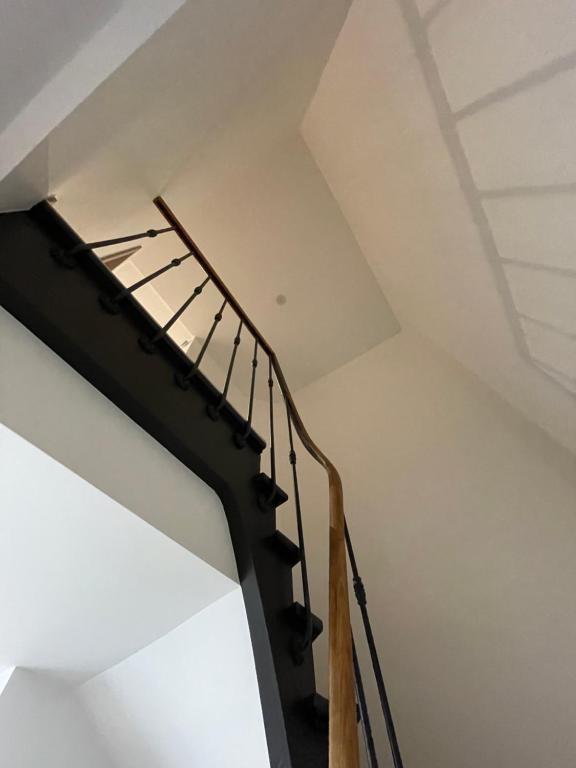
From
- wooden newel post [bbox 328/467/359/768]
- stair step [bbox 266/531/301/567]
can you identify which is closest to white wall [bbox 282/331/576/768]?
stair step [bbox 266/531/301/567]

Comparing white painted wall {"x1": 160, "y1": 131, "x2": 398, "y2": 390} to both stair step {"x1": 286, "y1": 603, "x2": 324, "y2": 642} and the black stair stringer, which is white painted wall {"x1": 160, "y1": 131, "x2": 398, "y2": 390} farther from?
stair step {"x1": 286, "y1": 603, "x2": 324, "y2": 642}

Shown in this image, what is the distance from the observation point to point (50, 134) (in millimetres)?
1136

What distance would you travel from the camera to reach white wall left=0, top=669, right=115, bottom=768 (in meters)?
1.57

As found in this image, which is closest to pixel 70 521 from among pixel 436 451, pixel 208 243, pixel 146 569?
pixel 146 569

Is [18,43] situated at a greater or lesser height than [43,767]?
greater

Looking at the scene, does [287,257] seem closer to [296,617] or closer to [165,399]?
[165,399]

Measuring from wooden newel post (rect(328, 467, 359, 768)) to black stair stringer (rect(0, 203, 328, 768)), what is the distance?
23 cm

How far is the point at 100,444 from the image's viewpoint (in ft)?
3.99

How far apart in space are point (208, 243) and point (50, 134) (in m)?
2.70

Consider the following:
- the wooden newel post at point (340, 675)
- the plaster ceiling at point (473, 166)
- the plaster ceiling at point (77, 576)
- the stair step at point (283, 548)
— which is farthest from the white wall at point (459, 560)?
the wooden newel post at point (340, 675)

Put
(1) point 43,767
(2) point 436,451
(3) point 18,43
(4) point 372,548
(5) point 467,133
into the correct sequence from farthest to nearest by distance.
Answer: (2) point 436,451, (4) point 372,548, (5) point 467,133, (1) point 43,767, (3) point 18,43

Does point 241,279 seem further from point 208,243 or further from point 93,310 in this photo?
point 93,310

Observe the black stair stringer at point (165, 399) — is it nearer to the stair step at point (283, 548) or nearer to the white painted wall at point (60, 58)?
the stair step at point (283, 548)


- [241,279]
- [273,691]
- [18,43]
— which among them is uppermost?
[241,279]
